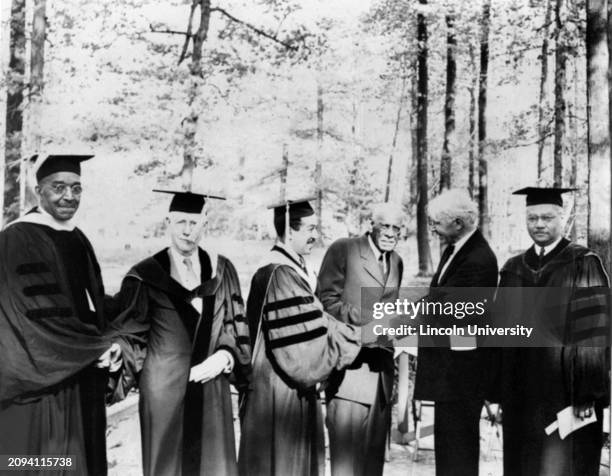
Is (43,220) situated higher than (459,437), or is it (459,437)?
(43,220)

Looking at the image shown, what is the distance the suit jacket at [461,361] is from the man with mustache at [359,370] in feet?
0.80

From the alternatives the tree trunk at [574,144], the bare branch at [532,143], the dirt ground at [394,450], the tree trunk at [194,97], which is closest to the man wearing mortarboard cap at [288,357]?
the dirt ground at [394,450]

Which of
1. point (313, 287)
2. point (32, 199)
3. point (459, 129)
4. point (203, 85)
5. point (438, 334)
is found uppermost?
point (203, 85)

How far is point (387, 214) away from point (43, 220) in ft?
7.15

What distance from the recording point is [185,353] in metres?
3.87

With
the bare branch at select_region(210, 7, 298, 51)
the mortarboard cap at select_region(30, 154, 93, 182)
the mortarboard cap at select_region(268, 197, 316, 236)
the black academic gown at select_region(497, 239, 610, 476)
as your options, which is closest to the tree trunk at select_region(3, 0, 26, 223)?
the mortarboard cap at select_region(30, 154, 93, 182)

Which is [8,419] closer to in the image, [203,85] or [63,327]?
[63,327]

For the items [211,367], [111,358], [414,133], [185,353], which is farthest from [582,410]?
[111,358]

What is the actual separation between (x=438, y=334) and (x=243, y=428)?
139cm

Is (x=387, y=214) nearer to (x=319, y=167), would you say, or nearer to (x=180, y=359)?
(x=319, y=167)

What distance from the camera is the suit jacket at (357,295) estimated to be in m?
4.00

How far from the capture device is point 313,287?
398 cm

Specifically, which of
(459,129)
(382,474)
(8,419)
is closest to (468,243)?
(459,129)

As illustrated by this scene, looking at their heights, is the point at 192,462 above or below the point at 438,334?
below
